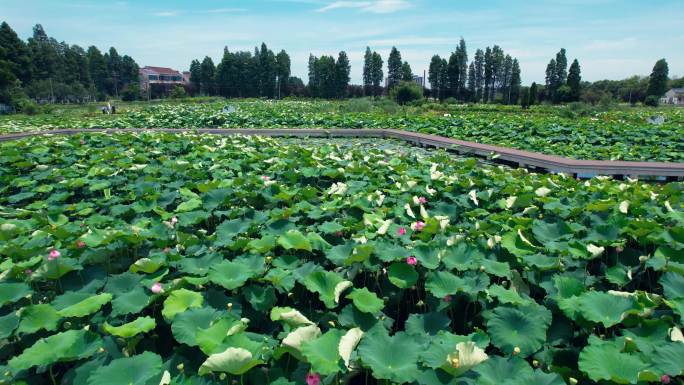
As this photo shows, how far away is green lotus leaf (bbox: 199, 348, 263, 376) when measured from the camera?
145 cm

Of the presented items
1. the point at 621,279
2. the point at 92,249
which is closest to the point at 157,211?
the point at 92,249

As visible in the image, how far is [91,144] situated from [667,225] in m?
8.21

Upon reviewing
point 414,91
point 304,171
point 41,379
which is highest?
point 414,91

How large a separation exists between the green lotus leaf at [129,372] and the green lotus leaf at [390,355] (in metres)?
0.72

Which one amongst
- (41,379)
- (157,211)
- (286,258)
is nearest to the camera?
(41,379)

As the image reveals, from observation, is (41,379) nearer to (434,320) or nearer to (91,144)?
(434,320)

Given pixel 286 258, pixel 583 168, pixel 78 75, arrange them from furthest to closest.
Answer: pixel 78 75, pixel 583 168, pixel 286 258

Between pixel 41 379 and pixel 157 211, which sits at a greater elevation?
pixel 157 211

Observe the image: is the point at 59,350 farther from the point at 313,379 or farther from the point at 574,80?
the point at 574,80

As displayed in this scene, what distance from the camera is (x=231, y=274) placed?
215cm

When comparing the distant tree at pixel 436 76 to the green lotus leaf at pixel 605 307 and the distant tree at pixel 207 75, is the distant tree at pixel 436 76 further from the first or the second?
the green lotus leaf at pixel 605 307

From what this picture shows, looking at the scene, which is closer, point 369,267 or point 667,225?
point 369,267

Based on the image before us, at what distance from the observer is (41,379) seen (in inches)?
66.6

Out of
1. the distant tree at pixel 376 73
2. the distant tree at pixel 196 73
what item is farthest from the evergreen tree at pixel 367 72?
the distant tree at pixel 196 73
